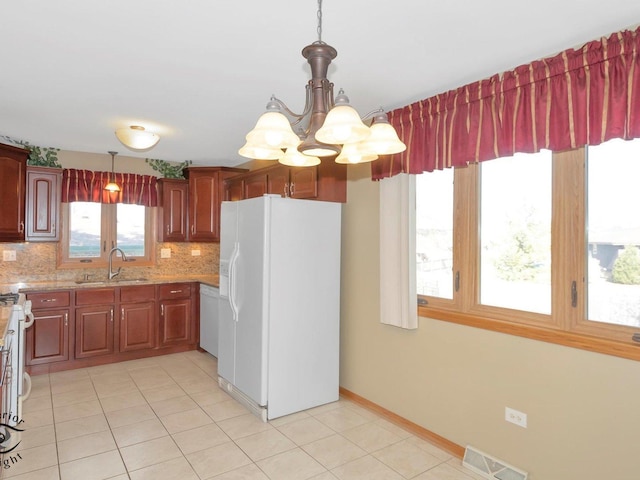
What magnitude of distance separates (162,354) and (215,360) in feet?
2.34

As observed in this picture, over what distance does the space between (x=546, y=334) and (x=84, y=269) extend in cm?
493

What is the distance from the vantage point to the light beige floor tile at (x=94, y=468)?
2.35m

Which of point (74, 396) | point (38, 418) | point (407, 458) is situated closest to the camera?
point (407, 458)

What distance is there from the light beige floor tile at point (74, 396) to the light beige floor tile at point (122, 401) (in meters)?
0.15

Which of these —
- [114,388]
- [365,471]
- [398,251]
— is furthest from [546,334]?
[114,388]

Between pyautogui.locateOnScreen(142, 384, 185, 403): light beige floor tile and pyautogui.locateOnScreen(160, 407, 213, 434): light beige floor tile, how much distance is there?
39 centimetres

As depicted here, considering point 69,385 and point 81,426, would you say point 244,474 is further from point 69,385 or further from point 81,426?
point 69,385

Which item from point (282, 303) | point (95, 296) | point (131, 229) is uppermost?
point (131, 229)

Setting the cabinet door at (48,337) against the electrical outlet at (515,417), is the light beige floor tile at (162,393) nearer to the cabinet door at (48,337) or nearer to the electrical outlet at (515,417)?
the cabinet door at (48,337)

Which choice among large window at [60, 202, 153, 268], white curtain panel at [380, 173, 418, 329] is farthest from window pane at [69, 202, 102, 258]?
white curtain panel at [380, 173, 418, 329]

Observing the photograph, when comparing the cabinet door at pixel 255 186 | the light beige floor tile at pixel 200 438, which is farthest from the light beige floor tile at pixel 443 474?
the cabinet door at pixel 255 186

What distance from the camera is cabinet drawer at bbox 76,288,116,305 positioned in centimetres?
424

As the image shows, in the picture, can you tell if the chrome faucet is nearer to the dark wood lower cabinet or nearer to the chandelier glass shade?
the dark wood lower cabinet

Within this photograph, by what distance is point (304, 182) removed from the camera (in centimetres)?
372
